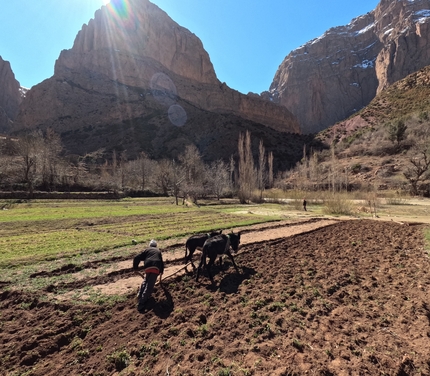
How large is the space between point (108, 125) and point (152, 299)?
360 ft

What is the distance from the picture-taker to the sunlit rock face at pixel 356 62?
436 feet

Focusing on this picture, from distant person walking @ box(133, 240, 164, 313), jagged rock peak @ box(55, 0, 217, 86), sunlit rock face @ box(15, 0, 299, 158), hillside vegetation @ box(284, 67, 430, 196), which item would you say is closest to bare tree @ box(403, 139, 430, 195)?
hillside vegetation @ box(284, 67, 430, 196)

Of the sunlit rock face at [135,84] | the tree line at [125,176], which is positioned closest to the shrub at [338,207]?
the tree line at [125,176]

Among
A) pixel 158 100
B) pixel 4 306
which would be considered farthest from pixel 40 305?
pixel 158 100

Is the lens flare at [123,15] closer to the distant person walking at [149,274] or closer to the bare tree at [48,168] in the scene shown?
the bare tree at [48,168]

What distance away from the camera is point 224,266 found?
29.6ft

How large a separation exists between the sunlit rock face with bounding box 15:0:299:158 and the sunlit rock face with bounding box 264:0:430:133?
34064 millimetres

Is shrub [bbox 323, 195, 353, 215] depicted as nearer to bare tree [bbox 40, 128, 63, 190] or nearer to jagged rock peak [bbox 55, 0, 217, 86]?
bare tree [bbox 40, 128, 63, 190]

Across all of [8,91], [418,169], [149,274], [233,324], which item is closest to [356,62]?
[418,169]

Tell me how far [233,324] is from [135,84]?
143 meters

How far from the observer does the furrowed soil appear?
12.8 ft

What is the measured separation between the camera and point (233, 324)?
5016 mm

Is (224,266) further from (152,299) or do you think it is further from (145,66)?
(145,66)

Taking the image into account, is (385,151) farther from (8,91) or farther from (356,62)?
(8,91)
